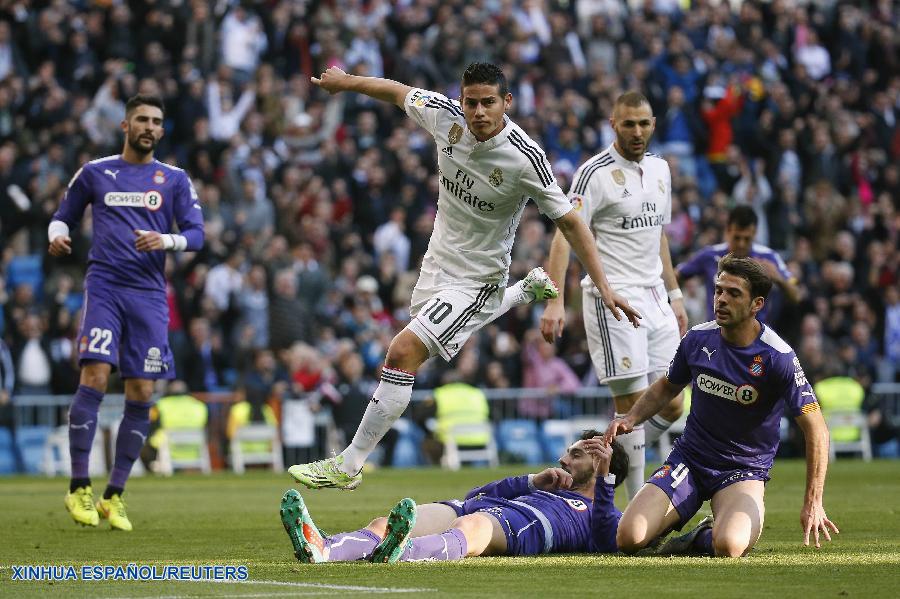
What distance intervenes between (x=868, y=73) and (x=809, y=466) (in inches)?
890

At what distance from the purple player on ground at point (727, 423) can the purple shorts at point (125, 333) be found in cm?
423

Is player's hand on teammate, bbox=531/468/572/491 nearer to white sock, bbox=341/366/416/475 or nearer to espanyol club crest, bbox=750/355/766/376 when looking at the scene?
white sock, bbox=341/366/416/475

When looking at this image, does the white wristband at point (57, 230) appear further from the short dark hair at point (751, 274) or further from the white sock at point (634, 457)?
the short dark hair at point (751, 274)

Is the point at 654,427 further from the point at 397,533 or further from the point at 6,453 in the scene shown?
the point at 6,453

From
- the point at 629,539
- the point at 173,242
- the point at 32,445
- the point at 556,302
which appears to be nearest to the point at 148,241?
the point at 173,242

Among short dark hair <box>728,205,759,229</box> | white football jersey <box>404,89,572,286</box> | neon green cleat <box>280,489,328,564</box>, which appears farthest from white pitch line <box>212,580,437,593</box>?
short dark hair <box>728,205,759,229</box>

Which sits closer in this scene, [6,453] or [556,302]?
[556,302]

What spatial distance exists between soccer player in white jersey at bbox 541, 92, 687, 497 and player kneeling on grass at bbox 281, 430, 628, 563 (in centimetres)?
184

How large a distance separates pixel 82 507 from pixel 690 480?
15.2 ft

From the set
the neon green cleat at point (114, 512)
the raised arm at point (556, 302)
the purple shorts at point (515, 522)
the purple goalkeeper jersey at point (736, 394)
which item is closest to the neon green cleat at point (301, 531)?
the purple shorts at point (515, 522)

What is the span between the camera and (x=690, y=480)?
30.9 ft

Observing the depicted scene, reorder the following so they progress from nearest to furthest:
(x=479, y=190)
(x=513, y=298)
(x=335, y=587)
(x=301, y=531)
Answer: (x=335, y=587)
(x=301, y=531)
(x=479, y=190)
(x=513, y=298)

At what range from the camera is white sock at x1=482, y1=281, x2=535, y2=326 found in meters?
10.2

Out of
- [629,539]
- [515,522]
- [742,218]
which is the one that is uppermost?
[742,218]
